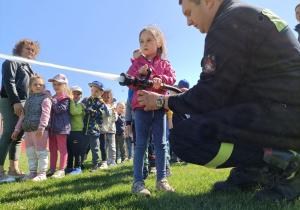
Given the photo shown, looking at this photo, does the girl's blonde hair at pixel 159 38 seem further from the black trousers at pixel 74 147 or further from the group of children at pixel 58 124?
the black trousers at pixel 74 147

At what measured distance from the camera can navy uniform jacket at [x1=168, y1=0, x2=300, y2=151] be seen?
193cm

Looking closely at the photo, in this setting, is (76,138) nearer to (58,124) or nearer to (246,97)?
(58,124)

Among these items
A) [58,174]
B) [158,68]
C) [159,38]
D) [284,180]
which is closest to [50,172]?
[58,174]

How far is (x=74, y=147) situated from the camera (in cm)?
626

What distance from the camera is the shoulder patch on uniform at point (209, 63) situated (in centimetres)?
198

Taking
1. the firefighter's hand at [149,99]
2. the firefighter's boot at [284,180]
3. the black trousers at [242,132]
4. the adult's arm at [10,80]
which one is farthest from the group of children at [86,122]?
the firefighter's boot at [284,180]

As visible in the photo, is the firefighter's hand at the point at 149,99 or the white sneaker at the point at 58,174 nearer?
the firefighter's hand at the point at 149,99

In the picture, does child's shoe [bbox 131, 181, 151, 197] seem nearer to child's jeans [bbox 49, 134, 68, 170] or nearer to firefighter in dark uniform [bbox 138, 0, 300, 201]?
firefighter in dark uniform [bbox 138, 0, 300, 201]

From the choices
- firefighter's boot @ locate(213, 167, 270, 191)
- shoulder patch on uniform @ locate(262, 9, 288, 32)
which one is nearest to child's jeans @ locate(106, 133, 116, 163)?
firefighter's boot @ locate(213, 167, 270, 191)

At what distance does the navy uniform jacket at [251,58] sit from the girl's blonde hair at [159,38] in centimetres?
152

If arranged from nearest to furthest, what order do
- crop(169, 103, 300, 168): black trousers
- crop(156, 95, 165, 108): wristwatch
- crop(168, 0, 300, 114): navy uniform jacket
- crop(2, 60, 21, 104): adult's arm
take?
crop(168, 0, 300, 114): navy uniform jacket → crop(169, 103, 300, 168): black trousers → crop(156, 95, 165, 108): wristwatch → crop(2, 60, 21, 104): adult's arm

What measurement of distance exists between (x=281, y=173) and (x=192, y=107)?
1.03 meters

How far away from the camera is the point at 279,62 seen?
6.47 feet

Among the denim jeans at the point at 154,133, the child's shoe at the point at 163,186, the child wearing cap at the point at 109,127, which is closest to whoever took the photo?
the child's shoe at the point at 163,186
